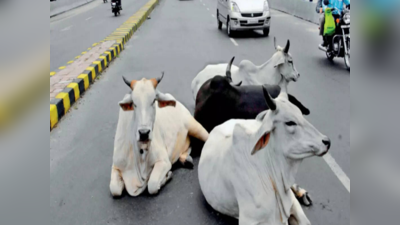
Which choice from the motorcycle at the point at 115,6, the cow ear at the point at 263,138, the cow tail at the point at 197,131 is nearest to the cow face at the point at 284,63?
the cow tail at the point at 197,131

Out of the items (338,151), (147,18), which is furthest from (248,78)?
(147,18)

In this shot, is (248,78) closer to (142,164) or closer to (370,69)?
(142,164)

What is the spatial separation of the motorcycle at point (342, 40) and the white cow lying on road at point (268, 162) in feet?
21.3

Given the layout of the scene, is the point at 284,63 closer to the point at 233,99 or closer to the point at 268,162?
the point at 233,99

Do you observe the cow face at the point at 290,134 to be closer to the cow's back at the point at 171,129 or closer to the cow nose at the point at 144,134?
the cow nose at the point at 144,134

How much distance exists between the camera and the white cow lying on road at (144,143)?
378 centimetres

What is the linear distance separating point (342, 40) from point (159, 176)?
660cm

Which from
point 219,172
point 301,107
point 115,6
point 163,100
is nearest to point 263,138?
point 219,172

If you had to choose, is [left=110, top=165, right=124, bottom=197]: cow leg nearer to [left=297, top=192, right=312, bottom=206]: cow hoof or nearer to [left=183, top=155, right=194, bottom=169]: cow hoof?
[left=183, top=155, right=194, bottom=169]: cow hoof

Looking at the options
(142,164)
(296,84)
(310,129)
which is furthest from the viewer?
(296,84)

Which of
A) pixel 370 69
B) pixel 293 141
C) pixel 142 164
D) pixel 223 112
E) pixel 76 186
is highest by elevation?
pixel 370 69

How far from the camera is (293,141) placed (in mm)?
2785

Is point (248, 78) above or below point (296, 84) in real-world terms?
above

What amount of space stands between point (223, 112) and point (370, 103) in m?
3.38
